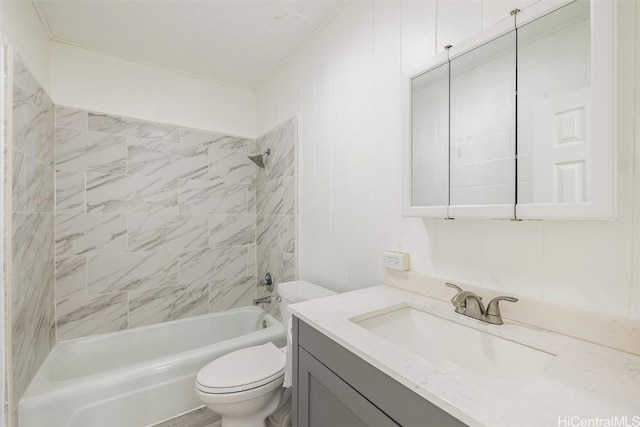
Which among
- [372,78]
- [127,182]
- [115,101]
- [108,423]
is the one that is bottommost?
[108,423]

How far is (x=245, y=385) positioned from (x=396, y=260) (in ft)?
3.02

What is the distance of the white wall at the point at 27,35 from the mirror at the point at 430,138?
1795 millimetres

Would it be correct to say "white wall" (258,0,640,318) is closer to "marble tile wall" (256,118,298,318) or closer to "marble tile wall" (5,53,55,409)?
"marble tile wall" (256,118,298,318)

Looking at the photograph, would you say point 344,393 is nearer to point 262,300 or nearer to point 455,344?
point 455,344

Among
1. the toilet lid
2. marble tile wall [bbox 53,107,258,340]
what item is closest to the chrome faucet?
the toilet lid

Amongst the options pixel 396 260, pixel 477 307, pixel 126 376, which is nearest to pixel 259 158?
pixel 396 260

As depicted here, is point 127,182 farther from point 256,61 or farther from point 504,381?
point 504,381

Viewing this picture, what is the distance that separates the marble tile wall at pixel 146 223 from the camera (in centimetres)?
193

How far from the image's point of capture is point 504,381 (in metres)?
0.76

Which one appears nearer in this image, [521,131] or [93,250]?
[521,131]

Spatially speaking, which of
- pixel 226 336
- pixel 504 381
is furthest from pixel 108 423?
pixel 504 381

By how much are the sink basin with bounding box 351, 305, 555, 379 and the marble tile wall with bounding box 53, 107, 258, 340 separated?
1844mm

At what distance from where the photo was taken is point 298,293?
5.18 feet

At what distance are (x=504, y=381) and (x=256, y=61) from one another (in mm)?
2382
